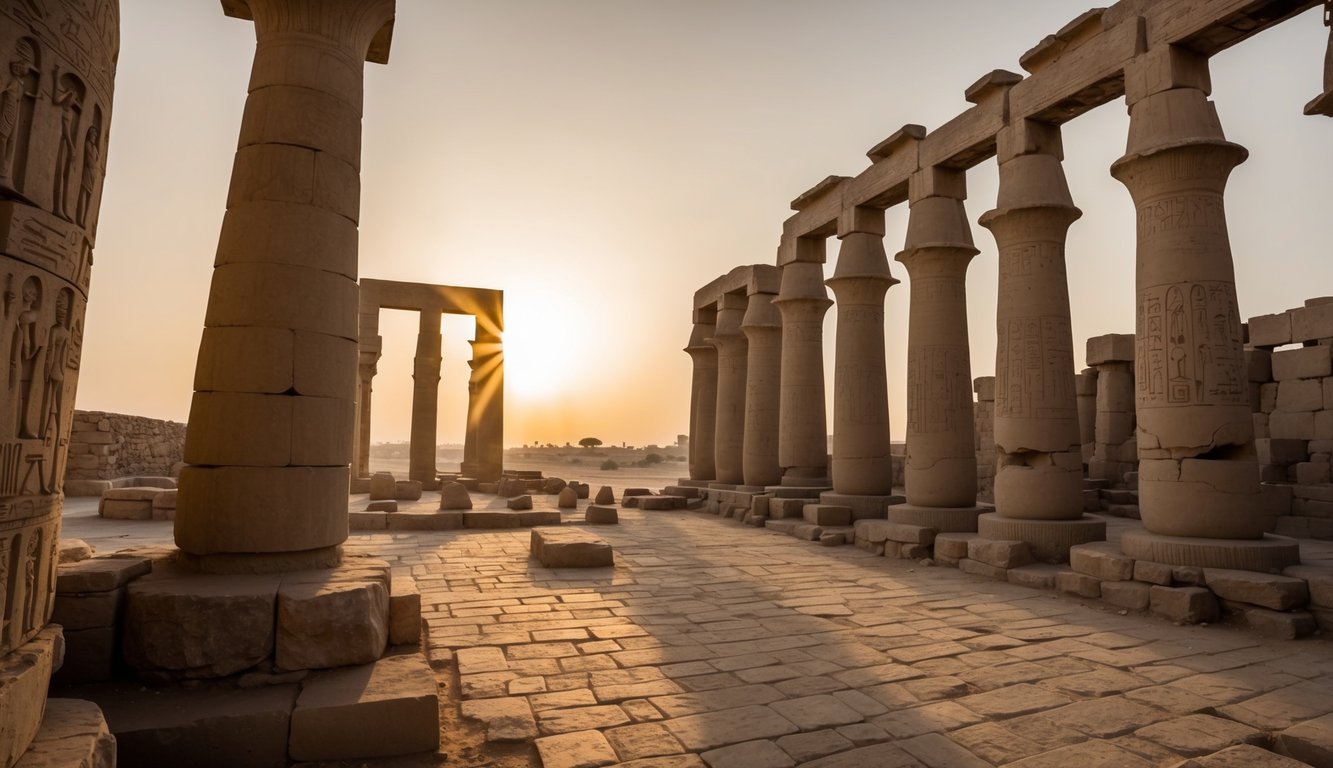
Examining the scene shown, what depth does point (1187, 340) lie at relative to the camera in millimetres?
7410

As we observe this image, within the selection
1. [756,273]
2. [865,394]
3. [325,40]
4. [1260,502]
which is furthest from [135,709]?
[756,273]

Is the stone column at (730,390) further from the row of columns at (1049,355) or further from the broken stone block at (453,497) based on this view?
the broken stone block at (453,497)

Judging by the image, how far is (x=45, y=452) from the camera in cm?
287

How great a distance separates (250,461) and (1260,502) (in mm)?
8902

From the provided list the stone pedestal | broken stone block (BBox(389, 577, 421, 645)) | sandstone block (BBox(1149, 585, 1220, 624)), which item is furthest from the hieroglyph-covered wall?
the stone pedestal

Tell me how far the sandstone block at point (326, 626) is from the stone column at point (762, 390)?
488 inches

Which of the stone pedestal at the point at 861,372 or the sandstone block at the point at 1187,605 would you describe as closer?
the sandstone block at the point at 1187,605

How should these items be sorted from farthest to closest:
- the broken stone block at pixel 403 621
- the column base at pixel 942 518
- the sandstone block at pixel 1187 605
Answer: the column base at pixel 942 518 → the sandstone block at pixel 1187 605 → the broken stone block at pixel 403 621

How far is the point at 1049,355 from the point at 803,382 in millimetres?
6068

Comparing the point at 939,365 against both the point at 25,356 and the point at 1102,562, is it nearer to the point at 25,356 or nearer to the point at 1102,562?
the point at 1102,562

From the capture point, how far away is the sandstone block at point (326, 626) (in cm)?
418

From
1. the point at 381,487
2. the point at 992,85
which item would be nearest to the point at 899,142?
the point at 992,85

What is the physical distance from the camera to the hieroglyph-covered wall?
2621mm

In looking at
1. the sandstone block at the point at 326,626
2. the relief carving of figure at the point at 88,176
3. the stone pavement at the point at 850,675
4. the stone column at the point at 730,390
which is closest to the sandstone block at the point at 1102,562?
the stone pavement at the point at 850,675
